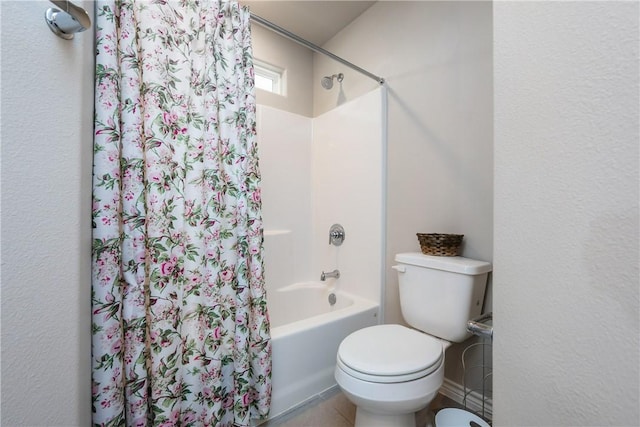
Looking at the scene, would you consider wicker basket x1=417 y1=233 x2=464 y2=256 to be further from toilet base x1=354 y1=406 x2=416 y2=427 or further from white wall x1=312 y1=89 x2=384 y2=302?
toilet base x1=354 y1=406 x2=416 y2=427

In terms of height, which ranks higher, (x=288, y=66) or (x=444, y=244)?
(x=288, y=66)

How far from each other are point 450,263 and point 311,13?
2.03 m

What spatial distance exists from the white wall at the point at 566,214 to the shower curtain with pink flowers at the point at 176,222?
1090mm

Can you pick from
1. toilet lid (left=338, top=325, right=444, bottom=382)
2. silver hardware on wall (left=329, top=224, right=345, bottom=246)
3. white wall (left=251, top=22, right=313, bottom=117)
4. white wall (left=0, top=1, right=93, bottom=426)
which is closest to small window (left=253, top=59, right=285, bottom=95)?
white wall (left=251, top=22, right=313, bottom=117)

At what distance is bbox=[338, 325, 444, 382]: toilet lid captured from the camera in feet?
3.26

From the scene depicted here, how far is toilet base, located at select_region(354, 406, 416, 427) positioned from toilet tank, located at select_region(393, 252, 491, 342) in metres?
0.41

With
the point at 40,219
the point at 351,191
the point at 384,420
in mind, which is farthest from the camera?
the point at 351,191

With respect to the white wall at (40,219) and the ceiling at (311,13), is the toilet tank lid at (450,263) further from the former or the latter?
the ceiling at (311,13)

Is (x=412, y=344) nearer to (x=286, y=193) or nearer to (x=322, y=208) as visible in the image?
(x=322, y=208)

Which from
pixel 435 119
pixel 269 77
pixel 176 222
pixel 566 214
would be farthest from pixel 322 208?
pixel 566 214

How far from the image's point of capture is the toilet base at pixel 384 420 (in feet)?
3.58

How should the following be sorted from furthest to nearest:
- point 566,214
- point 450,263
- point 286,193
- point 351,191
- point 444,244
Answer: point 286,193 → point 351,191 → point 444,244 → point 450,263 → point 566,214

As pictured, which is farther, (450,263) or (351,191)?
(351,191)

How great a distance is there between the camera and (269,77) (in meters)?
2.36
